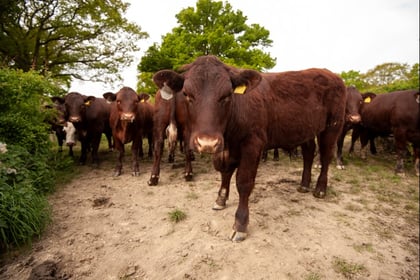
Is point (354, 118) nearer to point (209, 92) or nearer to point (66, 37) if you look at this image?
point (209, 92)

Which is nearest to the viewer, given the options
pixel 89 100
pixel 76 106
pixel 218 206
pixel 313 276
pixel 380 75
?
Result: pixel 313 276

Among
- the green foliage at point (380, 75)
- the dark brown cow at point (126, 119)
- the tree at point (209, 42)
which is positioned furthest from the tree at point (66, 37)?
the green foliage at point (380, 75)

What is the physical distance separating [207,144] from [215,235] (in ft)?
5.11

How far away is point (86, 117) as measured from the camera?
6.97 meters

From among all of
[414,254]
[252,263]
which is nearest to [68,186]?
[252,263]

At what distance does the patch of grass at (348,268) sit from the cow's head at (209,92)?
1.95 m

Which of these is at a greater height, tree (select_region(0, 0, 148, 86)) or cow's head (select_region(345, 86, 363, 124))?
tree (select_region(0, 0, 148, 86))

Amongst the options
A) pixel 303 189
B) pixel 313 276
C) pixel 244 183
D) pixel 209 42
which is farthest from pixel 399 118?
pixel 209 42

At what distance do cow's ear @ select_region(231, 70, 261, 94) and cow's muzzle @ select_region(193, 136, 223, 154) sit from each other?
71cm

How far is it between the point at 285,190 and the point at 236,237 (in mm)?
2201

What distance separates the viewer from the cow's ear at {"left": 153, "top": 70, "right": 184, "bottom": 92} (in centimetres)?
279

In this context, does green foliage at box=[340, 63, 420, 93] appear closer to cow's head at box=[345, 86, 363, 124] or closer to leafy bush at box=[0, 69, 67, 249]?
cow's head at box=[345, 86, 363, 124]

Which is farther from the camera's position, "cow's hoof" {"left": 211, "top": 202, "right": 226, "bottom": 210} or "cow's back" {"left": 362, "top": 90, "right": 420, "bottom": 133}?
"cow's back" {"left": 362, "top": 90, "right": 420, "bottom": 133}

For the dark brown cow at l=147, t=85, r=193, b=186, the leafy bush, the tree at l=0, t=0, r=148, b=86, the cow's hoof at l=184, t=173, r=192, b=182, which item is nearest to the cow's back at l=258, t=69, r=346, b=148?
the dark brown cow at l=147, t=85, r=193, b=186
